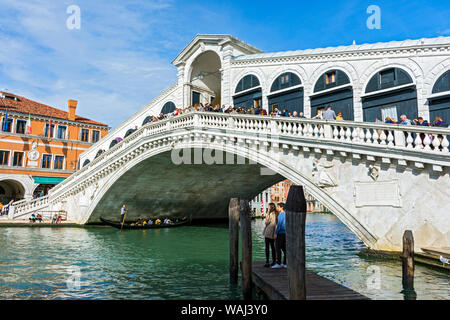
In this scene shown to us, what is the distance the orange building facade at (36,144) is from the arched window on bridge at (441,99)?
917 inches

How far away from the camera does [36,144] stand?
23891 mm

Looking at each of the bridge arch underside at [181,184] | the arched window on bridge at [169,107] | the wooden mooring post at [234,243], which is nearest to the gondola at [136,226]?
the bridge arch underside at [181,184]

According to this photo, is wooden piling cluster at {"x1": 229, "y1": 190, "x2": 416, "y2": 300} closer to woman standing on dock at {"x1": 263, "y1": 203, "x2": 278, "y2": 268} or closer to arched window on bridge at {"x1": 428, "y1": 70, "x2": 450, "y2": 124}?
woman standing on dock at {"x1": 263, "y1": 203, "x2": 278, "y2": 268}

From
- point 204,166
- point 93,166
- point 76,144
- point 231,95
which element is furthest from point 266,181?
point 76,144

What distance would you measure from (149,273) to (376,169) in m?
5.85

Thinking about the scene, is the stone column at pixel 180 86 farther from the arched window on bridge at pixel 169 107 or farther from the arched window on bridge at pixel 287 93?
the arched window on bridge at pixel 287 93

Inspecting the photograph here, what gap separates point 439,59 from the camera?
918 cm

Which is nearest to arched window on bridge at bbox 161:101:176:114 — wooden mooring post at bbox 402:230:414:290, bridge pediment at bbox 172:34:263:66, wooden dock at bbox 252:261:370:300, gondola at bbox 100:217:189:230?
bridge pediment at bbox 172:34:263:66

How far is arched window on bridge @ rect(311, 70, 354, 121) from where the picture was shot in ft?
36.3

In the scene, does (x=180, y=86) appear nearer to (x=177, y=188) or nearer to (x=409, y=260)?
(x=177, y=188)

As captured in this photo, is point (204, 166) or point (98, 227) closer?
point (204, 166)

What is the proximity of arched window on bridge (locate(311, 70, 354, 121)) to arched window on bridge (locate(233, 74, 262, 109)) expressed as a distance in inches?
102

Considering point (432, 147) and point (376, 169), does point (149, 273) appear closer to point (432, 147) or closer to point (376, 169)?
point (376, 169)

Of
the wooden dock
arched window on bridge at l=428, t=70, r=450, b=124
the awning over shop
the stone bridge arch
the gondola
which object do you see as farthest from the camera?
the awning over shop
